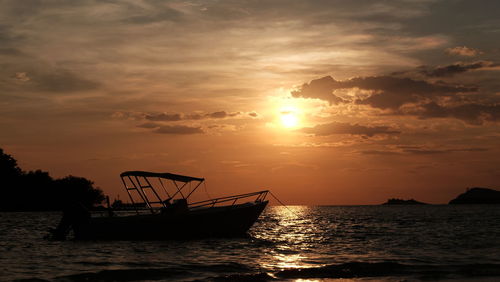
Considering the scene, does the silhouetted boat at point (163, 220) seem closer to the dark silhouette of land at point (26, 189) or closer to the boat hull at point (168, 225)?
the boat hull at point (168, 225)

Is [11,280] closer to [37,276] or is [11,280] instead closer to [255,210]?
[37,276]

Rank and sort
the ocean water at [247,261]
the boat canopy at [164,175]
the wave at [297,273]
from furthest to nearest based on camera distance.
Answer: the boat canopy at [164,175], the ocean water at [247,261], the wave at [297,273]

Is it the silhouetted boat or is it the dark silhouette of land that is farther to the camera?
the dark silhouette of land

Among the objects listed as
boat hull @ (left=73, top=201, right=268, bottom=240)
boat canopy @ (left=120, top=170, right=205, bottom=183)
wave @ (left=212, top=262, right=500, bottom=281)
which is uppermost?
boat canopy @ (left=120, top=170, right=205, bottom=183)

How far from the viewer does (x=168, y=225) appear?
4212 centimetres

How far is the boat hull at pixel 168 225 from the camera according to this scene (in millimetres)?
42031

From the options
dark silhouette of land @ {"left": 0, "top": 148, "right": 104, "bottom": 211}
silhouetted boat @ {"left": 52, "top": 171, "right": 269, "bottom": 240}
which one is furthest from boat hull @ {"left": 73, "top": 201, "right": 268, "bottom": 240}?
dark silhouette of land @ {"left": 0, "top": 148, "right": 104, "bottom": 211}

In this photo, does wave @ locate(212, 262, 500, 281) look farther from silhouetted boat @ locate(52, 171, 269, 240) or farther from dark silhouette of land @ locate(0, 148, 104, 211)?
dark silhouette of land @ locate(0, 148, 104, 211)

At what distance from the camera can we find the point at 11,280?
25.1 metres

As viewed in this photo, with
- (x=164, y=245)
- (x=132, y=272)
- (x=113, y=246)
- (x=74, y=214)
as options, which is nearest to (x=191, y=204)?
(x=164, y=245)

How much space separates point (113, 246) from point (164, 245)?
3.67 metres

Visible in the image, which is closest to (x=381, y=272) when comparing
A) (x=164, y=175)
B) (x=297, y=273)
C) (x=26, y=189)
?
(x=297, y=273)

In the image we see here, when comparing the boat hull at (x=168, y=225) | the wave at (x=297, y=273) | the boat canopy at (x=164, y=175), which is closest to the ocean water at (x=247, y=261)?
the wave at (x=297, y=273)

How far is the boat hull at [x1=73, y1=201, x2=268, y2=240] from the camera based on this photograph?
42031mm
